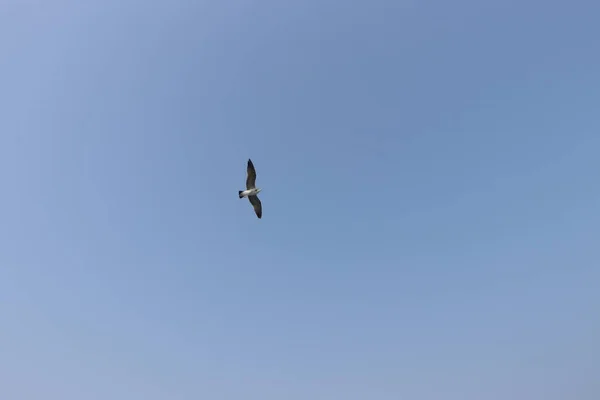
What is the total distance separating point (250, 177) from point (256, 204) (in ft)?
8.31

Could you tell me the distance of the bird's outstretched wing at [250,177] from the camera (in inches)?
1377

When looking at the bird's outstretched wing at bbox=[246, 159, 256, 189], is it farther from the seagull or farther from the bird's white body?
the bird's white body

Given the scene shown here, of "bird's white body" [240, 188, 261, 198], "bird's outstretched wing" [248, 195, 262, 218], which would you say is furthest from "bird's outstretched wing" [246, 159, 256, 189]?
"bird's outstretched wing" [248, 195, 262, 218]

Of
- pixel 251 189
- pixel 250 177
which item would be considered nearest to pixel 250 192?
pixel 251 189

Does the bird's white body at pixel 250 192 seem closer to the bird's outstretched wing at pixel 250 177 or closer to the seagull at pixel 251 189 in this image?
the seagull at pixel 251 189

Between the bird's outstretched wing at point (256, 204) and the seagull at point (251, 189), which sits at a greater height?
the seagull at point (251, 189)

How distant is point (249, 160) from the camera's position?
35.4 meters

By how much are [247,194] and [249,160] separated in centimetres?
300

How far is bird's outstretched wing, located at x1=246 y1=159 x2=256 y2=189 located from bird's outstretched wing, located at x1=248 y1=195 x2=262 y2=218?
975 mm

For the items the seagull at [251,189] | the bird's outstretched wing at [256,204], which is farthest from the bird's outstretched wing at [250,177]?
the bird's outstretched wing at [256,204]

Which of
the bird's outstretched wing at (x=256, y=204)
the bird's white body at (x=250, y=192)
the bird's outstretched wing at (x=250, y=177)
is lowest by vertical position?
the bird's outstretched wing at (x=256, y=204)

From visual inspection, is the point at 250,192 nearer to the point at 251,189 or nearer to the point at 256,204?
the point at 251,189

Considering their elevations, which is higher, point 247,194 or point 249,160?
point 249,160

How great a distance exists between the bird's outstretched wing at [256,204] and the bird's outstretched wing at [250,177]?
975mm
